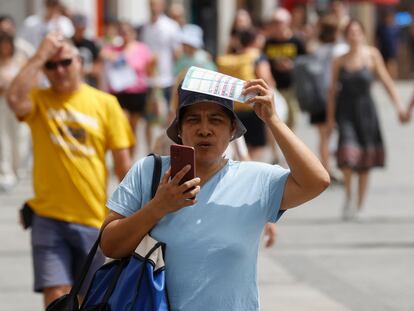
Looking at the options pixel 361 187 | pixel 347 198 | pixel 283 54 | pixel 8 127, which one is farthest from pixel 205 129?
pixel 283 54

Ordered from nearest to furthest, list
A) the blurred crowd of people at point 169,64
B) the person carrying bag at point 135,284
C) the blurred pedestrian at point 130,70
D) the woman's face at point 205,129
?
the person carrying bag at point 135,284 < the woman's face at point 205,129 < the blurred crowd of people at point 169,64 < the blurred pedestrian at point 130,70

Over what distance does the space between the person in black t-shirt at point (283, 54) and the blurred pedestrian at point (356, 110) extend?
3.60 m

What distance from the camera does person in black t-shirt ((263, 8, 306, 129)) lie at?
16.2 metres

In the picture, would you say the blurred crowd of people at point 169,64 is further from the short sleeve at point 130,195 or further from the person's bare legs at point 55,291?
the short sleeve at point 130,195

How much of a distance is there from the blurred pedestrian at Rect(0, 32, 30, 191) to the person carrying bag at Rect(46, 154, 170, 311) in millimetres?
10213

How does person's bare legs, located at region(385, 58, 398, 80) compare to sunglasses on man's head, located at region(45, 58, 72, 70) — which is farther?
person's bare legs, located at region(385, 58, 398, 80)

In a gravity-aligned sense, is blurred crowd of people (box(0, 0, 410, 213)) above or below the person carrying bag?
below

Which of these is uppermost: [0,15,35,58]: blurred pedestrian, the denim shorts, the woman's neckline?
the woman's neckline

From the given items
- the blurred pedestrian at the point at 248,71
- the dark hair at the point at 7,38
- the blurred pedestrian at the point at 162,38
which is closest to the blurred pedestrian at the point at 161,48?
the blurred pedestrian at the point at 162,38

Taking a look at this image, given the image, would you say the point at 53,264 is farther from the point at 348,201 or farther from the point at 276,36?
the point at 276,36

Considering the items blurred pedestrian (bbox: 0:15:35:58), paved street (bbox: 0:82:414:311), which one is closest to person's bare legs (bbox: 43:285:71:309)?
paved street (bbox: 0:82:414:311)

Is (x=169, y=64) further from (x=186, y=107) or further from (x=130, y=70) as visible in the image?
(x=186, y=107)

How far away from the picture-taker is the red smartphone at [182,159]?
12.9ft

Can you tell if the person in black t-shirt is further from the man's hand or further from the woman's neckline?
the woman's neckline
